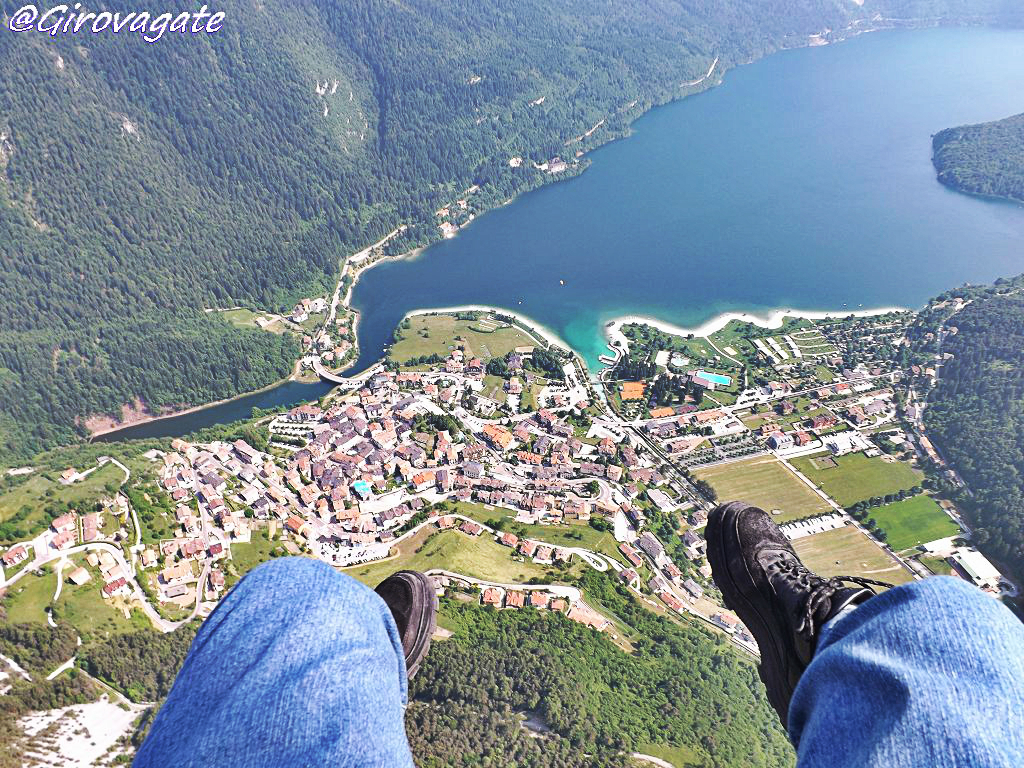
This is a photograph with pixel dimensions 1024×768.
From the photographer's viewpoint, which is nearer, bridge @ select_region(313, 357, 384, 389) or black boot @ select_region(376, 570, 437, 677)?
black boot @ select_region(376, 570, 437, 677)

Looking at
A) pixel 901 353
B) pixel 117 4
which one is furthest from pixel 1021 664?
pixel 117 4

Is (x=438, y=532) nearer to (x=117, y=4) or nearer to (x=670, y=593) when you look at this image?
(x=670, y=593)

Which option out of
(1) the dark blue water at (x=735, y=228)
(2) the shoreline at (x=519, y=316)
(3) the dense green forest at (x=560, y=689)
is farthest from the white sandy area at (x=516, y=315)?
(3) the dense green forest at (x=560, y=689)

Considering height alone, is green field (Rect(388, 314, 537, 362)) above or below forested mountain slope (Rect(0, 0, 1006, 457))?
below

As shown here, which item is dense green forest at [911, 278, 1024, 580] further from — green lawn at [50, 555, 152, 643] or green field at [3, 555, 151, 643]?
green field at [3, 555, 151, 643]

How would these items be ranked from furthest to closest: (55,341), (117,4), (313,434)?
1. (117,4)
2. (55,341)
3. (313,434)

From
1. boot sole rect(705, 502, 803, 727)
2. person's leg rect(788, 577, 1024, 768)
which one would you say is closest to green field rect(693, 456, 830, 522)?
boot sole rect(705, 502, 803, 727)
